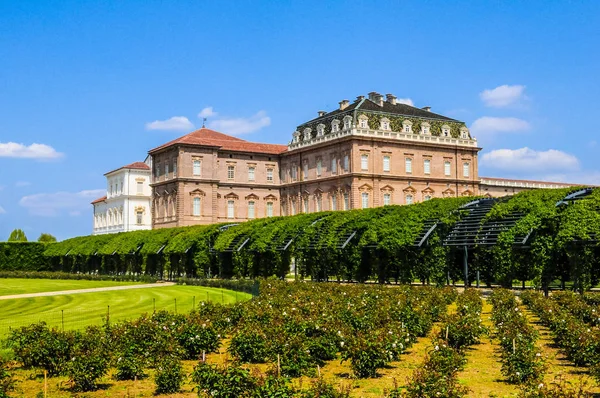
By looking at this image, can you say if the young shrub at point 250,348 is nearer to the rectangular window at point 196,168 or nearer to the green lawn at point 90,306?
the green lawn at point 90,306

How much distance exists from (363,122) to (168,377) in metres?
54.1

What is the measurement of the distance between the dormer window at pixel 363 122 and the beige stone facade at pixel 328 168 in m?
0.10

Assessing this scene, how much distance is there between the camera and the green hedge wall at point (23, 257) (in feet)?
207

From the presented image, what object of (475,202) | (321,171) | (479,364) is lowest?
(479,364)

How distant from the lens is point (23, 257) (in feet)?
211

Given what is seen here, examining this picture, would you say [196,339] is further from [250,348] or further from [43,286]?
[43,286]

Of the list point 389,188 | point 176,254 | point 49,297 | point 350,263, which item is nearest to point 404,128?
point 389,188

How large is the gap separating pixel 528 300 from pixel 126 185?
73.2 m

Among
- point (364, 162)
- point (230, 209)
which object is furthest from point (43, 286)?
point (230, 209)

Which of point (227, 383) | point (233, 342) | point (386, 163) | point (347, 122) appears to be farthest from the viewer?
point (386, 163)

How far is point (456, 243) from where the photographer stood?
2847 centimetres

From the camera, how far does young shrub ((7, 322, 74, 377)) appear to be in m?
12.2

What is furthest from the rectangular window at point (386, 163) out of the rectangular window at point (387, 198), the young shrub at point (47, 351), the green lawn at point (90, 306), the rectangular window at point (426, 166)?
the young shrub at point (47, 351)

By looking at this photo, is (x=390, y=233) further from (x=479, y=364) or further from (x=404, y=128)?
(x=404, y=128)
